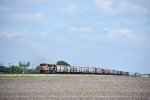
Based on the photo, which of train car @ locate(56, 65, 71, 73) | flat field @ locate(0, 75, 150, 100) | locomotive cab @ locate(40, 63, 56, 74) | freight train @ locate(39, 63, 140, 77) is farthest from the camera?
train car @ locate(56, 65, 71, 73)

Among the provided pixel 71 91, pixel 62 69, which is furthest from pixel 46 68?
pixel 71 91

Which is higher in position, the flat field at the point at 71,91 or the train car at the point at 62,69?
the train car at the point at 62,69

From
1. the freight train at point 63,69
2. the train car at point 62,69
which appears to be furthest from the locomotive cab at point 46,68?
the train car at point 62,69

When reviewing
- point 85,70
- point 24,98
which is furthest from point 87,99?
point 85,70

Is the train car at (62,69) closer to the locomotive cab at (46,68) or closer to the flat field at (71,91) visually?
the locomotive cab at (46,68)

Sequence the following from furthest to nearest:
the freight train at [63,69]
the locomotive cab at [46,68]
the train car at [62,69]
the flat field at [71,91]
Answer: the train car at [62,69] < the freight train at [63,69] < the locomotive cab at [46,68] < the flat field at [71,91]

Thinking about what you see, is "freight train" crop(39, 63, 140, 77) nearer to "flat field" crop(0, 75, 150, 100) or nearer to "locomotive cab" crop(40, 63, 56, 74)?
"locomotive cab" crop(40, 63, 56, 74)

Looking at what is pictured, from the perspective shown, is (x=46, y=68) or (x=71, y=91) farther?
(x=46, y=68)

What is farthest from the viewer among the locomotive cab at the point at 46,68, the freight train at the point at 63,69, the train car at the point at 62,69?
the train car at the point at 62,69

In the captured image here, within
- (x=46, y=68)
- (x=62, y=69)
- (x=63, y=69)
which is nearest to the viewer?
(x=46, y=68)

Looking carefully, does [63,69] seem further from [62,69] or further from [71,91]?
[71,91]

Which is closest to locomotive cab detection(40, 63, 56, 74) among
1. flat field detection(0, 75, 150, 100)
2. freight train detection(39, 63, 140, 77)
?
freight train detection(39, 63, 140, 77)

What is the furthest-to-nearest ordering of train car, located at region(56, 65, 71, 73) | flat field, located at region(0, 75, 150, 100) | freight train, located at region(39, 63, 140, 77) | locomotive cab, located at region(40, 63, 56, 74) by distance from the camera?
train car, located at region(56, 65, 71, 73) → freight train, located at region(39, 63, 140, 77) → locomotive cab, located at region(40, 63, 56, 74) → flat field, located at region(0, 75, 150, 100)

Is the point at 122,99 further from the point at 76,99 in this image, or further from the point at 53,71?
the point at 53,71
